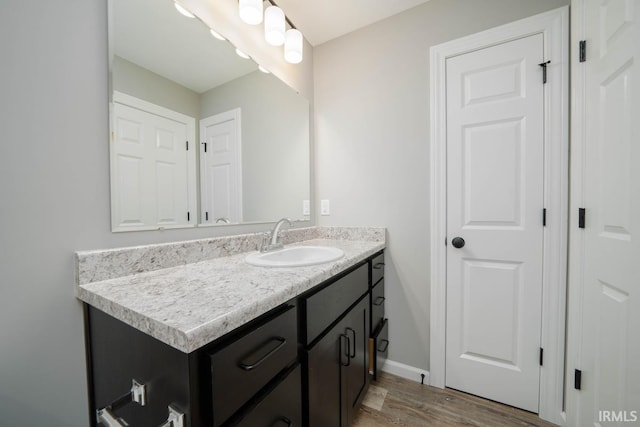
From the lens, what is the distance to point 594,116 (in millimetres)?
959

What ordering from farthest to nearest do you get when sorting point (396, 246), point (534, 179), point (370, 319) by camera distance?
1. point (396, 246)
2. point (370, 319)
3. point (534, 179)

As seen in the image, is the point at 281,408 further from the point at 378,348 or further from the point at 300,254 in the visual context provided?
the point at 378,348

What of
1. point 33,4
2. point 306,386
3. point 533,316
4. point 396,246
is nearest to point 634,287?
point 533,316

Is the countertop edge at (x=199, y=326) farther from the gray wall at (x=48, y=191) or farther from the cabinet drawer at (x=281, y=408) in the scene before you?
the cabinet drawer at (x=281, y=408)

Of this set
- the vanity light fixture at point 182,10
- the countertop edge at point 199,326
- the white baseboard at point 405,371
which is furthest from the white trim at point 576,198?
the vanity light fixture at point 182,10

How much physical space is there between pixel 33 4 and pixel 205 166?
0.61 metres

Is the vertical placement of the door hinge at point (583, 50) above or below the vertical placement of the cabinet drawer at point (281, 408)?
above

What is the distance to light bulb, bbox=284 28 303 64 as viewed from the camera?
4.71 feet

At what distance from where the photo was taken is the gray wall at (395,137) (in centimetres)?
145

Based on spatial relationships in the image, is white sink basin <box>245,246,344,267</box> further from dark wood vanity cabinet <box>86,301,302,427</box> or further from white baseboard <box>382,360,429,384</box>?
white baseboard <box>382,360,429,384</box>

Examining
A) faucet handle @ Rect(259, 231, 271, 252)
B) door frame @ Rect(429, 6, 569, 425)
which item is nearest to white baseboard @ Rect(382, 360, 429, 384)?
door frame @ Rect(429, 6, 569, 425)

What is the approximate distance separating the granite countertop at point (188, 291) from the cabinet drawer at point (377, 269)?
422 millimetres

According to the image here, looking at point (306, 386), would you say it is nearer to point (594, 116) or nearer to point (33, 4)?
point (33, 4)

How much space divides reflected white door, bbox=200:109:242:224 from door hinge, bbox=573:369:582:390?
1751mm
